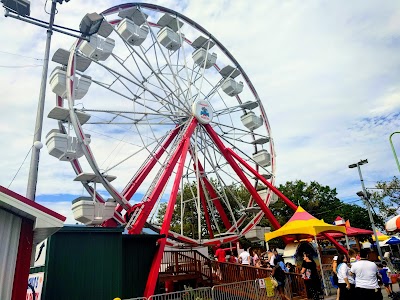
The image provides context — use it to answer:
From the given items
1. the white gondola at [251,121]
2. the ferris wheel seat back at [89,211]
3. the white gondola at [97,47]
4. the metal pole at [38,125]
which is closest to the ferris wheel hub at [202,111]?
the white gondola at [251,121]

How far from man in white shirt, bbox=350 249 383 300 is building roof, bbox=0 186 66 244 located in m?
5.83

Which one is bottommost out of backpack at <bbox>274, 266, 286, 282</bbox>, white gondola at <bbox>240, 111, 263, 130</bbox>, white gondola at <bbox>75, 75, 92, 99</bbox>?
backpack at <bbox>274, 266, 286, 282</bbox>

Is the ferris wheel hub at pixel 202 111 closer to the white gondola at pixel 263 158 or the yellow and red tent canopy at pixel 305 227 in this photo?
the white gondola at pixel 263 158

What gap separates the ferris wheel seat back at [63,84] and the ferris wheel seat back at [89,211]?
4.20 metres

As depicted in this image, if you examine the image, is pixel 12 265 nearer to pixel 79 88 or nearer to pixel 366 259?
pixel 366 259

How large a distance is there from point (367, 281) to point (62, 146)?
10.2m

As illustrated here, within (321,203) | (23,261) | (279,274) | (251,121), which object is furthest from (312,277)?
(321,203)

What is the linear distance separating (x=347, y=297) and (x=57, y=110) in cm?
1107

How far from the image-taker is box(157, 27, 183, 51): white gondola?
17.4m

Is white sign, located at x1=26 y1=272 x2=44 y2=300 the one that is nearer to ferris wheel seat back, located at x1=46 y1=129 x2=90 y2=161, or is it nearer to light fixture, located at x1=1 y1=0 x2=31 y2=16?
ferris wheel seat back, located at x1=46 y1=129 x2=90 y2=161

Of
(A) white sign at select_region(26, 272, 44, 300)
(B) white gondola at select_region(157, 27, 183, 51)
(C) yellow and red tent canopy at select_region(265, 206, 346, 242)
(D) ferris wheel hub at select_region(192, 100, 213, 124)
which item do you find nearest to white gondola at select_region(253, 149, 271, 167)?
(D) ferris wheel hub at select_region(192, 100, 213, 124)

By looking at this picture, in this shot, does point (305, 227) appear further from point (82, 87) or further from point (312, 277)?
point (82, 87)

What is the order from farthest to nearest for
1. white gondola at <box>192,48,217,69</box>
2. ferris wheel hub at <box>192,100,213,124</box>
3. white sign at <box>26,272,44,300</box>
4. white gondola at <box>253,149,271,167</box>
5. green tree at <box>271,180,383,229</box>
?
1. green tree at <box>271,180,383,229</box>
2. white gondola at <box>253,149,271,167</box>
3. white gondola at <box>192,48,217,69</box>
4. ferris wheel hub at <box>192,100,213,124</box>
5. white sign at <box>26,272,44,300</box>

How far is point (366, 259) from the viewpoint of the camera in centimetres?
689
